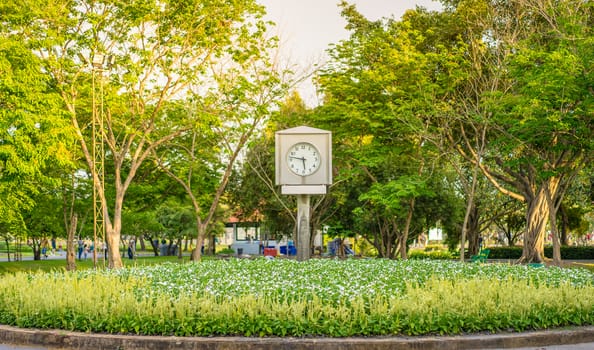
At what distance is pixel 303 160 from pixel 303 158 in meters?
0.05

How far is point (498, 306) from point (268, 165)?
25.3 metres

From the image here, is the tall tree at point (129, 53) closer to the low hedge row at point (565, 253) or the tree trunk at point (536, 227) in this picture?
the tree trunk at point (536, 227)

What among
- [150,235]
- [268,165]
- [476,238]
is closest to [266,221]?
[268,165]

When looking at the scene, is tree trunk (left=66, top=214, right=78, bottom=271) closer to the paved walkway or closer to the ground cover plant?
the ground cover plant

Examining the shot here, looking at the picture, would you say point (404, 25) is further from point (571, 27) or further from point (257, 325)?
point (257, 325)

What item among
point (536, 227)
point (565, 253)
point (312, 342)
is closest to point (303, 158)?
point (312, 342)

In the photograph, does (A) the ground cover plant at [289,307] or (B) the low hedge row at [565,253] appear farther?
(B) the low hedge row at [565,253]

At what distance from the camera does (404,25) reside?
89.4 ft

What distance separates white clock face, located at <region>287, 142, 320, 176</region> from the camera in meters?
17.0

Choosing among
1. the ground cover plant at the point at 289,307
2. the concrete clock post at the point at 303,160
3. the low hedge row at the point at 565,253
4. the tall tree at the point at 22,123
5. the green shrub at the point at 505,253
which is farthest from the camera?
the low hedge row at the point at 565,253

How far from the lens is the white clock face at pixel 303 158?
17.0 metres

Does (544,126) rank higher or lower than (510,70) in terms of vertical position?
lower

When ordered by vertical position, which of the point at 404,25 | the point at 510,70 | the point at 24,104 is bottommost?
the point at 24,104

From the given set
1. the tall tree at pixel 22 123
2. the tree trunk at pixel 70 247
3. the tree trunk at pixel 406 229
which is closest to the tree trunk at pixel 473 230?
the tree trunk at pixel 406 229
